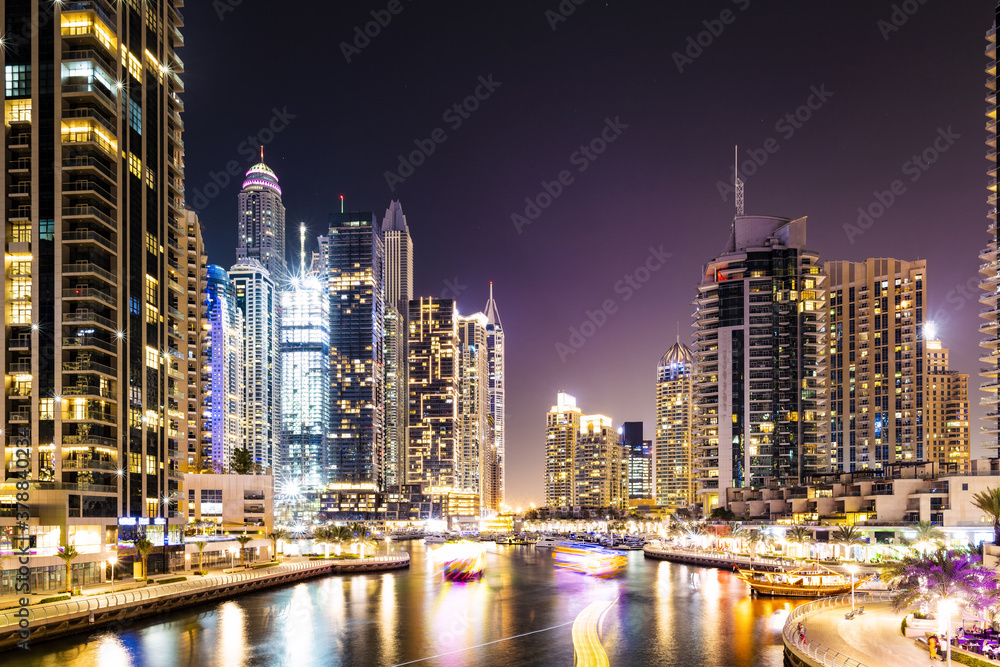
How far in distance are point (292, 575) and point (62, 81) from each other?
75.9 m

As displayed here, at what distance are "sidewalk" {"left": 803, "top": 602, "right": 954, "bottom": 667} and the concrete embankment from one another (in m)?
58.2

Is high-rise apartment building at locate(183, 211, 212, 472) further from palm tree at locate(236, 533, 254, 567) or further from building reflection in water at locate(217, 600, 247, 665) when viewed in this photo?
building reflection in water at locate(217, 600, 247, 665)

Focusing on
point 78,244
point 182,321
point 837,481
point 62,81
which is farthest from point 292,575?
point 837,481

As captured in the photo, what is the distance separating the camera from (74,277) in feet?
338

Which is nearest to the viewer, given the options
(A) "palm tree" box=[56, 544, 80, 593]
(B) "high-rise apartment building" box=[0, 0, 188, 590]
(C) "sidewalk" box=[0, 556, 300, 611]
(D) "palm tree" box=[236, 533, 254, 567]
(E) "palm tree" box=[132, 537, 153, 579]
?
(C) "sidewalk" box=[0, 556, 300, 611]

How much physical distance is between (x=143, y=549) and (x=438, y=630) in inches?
1570

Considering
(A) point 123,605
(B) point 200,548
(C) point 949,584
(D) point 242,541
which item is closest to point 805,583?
(C) point 949,584

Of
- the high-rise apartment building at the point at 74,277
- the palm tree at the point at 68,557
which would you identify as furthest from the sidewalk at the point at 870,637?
the high-rise apartment building at the point at 74,277

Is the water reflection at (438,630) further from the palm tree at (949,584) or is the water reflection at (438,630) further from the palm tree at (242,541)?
the palm tree at (949,584)

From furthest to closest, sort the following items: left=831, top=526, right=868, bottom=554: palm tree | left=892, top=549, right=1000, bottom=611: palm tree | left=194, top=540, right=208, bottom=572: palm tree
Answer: left=831, top=526, right=868, bottom=554: palm tree
left=194, top=540, right=208, bottom=572: palm tree
left=892, top=549, right=1000, bottom=611: palm tree

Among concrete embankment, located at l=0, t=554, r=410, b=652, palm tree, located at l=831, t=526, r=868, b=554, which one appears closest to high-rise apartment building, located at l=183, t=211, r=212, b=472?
concrete embankment, located at l=0, t=554, r=410, b=652

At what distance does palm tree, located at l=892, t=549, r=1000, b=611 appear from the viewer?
172 ft

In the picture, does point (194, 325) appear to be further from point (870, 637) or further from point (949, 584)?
point (949, 584)

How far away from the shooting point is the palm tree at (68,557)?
8194 cm
